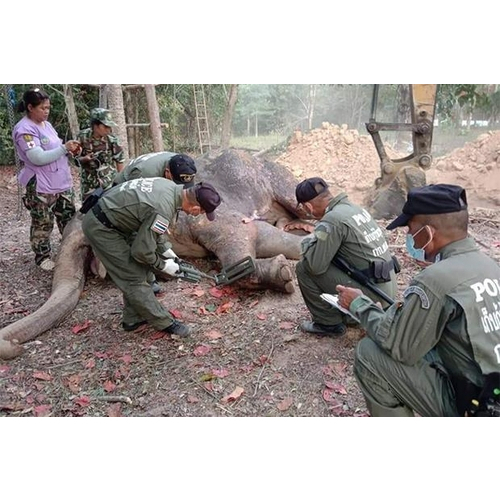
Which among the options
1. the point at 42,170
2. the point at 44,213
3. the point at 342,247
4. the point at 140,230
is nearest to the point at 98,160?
the point at 42,170

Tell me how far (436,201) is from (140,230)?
2003 mm

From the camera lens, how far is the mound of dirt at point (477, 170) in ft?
29.1

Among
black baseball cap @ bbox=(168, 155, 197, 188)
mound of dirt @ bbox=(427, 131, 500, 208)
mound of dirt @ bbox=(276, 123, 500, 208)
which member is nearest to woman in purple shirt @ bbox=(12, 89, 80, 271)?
black baseball cap @ bbox=(168, 155, 197, 188)

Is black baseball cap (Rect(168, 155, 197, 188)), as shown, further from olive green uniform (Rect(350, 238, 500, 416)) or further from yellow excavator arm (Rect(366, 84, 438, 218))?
yellow excavator arm (Rect(366, 84, 438, 218))

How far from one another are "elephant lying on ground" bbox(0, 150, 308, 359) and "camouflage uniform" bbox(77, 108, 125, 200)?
41cm

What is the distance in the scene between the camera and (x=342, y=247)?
319 cm

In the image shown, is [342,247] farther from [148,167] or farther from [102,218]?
[148,167]

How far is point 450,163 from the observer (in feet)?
32.7

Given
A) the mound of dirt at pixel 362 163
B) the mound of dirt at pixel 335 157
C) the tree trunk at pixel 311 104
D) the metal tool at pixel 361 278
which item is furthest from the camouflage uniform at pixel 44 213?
the tree trunk at pixel 311 104

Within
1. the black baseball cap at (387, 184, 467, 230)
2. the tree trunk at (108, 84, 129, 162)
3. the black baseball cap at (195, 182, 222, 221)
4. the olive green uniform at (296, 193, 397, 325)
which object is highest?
the tree trunk at (108, 84, 129, 162)

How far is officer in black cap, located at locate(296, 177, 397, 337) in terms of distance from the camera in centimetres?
311

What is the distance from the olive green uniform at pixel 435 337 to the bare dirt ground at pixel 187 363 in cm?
58

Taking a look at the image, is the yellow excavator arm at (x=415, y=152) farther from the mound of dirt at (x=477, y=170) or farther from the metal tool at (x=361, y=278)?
the metal tool at (x=361, y=278)

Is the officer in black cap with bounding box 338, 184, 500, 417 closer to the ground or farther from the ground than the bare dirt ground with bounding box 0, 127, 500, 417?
farther from the ground
